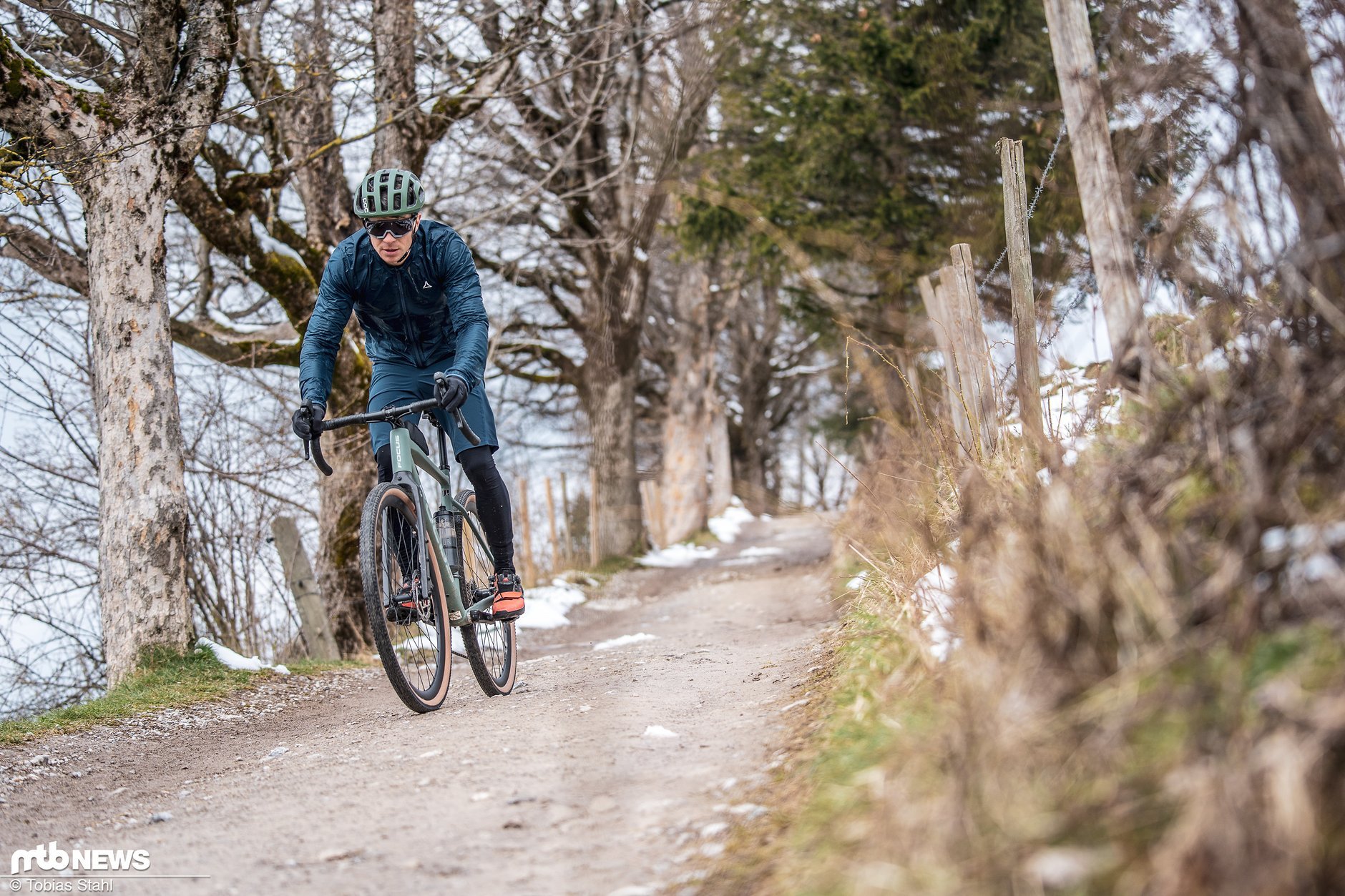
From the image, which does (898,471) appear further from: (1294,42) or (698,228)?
(698,228)

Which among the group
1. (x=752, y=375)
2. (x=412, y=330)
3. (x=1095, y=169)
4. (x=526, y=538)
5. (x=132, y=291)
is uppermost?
(x=752, y=375)

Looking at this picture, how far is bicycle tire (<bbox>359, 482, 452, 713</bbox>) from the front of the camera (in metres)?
4.05

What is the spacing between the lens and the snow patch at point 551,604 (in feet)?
30.5

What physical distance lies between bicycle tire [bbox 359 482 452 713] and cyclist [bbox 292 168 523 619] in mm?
273

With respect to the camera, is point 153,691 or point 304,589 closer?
point 153,691

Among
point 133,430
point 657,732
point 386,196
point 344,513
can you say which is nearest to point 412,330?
point 386,196

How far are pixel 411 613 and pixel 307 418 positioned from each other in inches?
35.3

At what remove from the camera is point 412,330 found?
4715 millimetres

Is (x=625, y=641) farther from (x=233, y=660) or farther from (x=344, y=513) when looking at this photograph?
(x=344, y=513)

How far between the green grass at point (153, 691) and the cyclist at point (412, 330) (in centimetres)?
204

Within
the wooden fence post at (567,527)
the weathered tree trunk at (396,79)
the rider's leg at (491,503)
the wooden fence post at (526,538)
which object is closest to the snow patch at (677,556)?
the wooden fence post at (567,527)

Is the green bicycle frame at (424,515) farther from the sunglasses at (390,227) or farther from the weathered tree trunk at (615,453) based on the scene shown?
the weathered tree trunk at (615,453)

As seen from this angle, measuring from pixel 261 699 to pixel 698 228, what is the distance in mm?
9640

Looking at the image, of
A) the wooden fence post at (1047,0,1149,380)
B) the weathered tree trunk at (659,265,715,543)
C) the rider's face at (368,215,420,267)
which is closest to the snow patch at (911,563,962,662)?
the wooden fence post at (1047,0,1149,380)
